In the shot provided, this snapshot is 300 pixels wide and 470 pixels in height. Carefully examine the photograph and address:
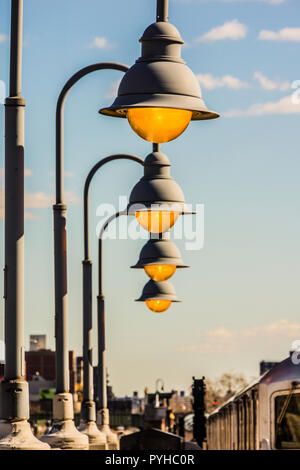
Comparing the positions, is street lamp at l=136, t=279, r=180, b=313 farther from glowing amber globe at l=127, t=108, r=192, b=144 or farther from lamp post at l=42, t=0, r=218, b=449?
glowing amber globe at l=127, t=108, r=192, b=144

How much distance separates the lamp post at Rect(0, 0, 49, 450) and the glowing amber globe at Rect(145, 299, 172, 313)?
774 centimetres

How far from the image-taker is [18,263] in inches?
485

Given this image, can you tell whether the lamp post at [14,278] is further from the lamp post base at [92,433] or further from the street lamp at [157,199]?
the lamp post base at [92,433]

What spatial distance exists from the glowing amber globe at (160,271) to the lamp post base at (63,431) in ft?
7.07

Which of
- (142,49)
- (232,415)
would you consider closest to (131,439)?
(232,415)

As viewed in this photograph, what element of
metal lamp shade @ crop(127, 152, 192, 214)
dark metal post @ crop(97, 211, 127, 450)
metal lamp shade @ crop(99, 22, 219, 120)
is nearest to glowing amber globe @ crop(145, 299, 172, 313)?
metal lamp shade @ crop(127, 152, 192, 214)

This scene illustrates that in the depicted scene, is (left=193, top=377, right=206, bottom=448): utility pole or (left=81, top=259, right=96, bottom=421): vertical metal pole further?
(left=193, top=377, right=206, bottom=448): utility pole

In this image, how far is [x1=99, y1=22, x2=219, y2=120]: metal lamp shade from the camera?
9.70 meters

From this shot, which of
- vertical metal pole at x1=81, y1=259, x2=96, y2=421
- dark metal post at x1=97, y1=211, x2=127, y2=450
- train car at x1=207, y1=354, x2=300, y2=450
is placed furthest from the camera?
dark metal post at x1=97, y1=211, x2=127, y2=450

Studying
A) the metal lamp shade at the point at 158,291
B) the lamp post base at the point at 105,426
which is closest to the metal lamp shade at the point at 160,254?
the metal lamp shade at the point at 158,291

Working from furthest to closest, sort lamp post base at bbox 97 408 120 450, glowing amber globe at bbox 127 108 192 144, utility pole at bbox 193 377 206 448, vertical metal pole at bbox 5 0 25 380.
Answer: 1. utility pole at bbox 193 377 206 448
2. lamp post base at bbox 97 408 120 450
3. vertical metal pole at bbox 5 0 25 380
4. glowing amber globe at bbox 127 108 192 144

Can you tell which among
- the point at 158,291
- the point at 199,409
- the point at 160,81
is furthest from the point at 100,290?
the point at 160,81
